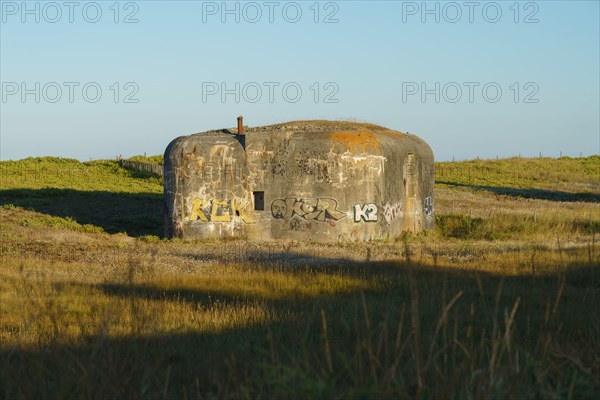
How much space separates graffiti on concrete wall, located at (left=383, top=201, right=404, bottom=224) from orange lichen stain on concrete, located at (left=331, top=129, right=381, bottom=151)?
1.80m

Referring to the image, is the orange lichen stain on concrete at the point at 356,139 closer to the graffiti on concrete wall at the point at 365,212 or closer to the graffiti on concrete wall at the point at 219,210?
the graffiti on concrete wall at the point at 365,212

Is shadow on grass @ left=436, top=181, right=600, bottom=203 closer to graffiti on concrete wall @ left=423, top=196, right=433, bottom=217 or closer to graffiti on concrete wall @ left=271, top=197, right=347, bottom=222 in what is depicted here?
graffiti on concrete wall @ left=423, top=196, right=433, bottom=217

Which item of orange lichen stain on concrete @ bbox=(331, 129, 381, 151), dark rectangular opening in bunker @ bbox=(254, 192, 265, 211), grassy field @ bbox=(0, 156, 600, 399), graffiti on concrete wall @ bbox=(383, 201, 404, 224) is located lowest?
grassy field @ bbox=(0, 156, 600, 399)

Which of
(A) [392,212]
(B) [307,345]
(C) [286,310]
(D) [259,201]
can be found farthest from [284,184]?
(B) [307,345]

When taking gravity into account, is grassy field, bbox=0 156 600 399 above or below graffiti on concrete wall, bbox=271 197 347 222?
below

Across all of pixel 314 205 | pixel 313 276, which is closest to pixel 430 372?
pixel 313 276

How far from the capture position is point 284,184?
2277 cm

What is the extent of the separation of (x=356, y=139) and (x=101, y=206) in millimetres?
12420

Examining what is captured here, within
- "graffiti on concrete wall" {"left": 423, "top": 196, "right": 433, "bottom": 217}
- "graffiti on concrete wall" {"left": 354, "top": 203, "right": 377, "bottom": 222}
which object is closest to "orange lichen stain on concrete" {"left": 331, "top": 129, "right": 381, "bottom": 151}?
"graffiti on concrete wall" {"left": 354, "top": 203, "right": 377, "bottom": 222}

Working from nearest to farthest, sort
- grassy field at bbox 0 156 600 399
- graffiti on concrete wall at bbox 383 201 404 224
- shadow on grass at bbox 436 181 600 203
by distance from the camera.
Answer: grassy field at bbox 0 156 600 399 < graffiti on concrete wall at bbox 383 201 404 224 < shadow on grass at bbox 436 181 600 203

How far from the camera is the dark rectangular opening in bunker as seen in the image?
75.9 ft

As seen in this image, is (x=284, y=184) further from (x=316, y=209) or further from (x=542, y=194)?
(x=542, y=194)

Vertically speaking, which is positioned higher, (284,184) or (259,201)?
(284,184)

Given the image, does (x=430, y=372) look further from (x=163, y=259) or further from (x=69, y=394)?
(x=163, y=259)
